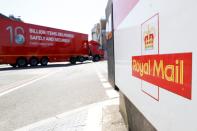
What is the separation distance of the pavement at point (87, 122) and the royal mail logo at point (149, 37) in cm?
266

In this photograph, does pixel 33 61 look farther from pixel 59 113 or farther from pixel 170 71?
pixel 170 71

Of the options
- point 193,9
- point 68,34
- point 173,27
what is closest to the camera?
point 193,9

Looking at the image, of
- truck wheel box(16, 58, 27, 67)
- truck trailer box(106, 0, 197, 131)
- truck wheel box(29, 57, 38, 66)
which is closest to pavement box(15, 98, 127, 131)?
truck trailer box(106, 0, 197, 131)

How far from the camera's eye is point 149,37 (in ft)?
6.79

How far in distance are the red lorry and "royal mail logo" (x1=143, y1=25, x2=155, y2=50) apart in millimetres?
24480

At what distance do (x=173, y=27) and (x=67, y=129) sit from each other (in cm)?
384

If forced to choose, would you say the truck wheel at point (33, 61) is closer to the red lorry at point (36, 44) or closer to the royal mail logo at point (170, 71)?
the red lorry at point (36, 44)

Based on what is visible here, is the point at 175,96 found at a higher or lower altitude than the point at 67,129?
higher

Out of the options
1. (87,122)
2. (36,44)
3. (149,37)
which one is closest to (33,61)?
(36,44)

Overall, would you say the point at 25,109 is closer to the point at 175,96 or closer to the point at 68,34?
the point at 175,96

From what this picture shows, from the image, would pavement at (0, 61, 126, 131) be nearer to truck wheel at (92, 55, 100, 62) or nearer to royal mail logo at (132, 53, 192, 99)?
royal mail logo at (132, 53, 192, 99)

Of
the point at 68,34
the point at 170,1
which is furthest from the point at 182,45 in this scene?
the point at 68,34

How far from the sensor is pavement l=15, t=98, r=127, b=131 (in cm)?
486

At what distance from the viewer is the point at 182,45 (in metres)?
1.40
